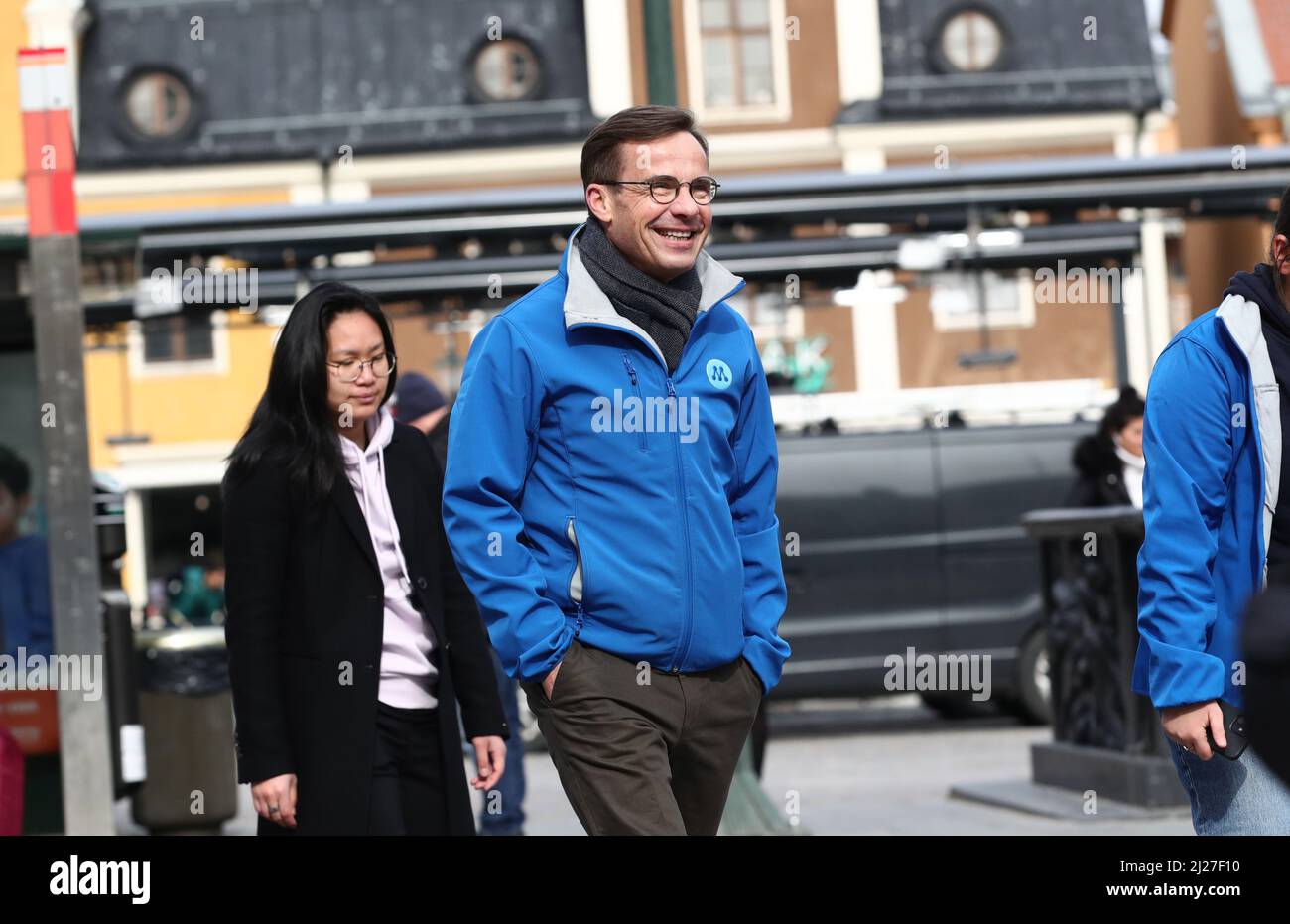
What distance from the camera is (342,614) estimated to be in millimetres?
4480

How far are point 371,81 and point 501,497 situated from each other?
28.7 meters

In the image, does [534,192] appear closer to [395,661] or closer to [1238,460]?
[395,661]

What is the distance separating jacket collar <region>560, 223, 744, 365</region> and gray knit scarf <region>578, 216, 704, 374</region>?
2cm

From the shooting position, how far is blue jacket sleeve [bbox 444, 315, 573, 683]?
3.71 m

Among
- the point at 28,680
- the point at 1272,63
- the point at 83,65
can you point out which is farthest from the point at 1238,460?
the point at 83,65

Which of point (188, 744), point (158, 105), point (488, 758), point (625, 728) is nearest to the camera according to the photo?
point (625, 728)

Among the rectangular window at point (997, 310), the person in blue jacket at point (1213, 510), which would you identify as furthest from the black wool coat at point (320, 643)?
the rectangular window at point (997, 310)

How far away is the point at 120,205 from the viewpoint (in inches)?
1256

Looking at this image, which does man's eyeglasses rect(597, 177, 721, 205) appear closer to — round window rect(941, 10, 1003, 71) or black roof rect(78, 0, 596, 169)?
black roof rect(78, 0, 596, 169)

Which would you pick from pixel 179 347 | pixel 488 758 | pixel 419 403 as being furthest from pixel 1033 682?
pixel 179 347
